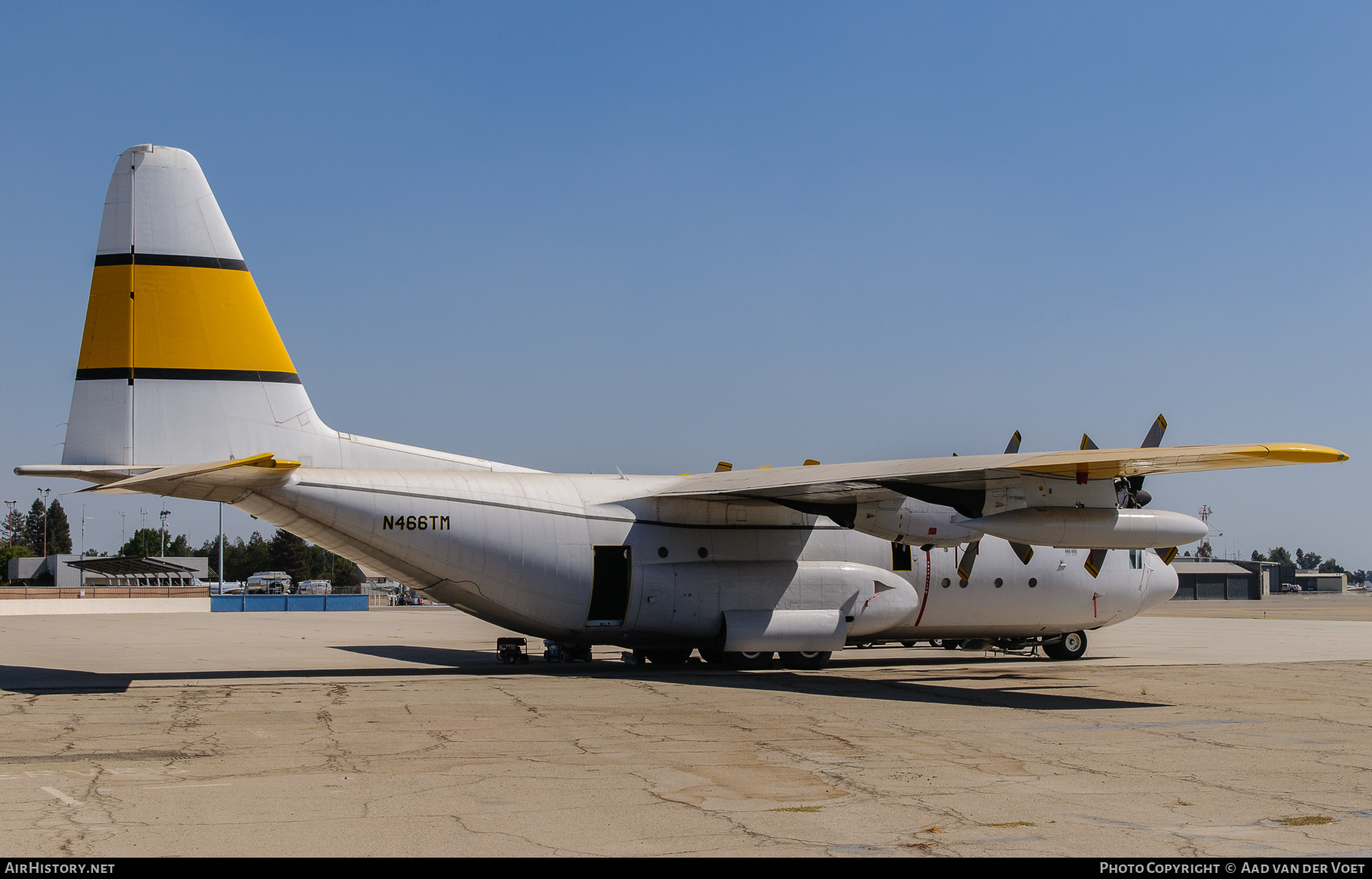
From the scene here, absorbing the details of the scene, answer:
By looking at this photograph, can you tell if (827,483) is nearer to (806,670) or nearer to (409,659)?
(806,670)

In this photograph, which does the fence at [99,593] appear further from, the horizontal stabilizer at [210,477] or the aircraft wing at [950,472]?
the aircraft wing at [950,472]

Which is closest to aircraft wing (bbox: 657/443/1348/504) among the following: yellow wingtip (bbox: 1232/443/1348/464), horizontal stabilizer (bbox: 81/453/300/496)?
yellow wingtip (bbox: 1232/443/1348/464)

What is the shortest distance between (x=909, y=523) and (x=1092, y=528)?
3151 millimetres

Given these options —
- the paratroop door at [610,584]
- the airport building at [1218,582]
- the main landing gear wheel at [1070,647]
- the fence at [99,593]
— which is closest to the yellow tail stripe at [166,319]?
the paratroop door at [610,584]

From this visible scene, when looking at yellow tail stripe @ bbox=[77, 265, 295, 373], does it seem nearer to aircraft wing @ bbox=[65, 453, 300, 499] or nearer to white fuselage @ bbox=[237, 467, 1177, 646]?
aircraft wing @ bbox=[65, 453, 300, 499]

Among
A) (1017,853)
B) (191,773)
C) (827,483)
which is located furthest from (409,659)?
(1017,853)

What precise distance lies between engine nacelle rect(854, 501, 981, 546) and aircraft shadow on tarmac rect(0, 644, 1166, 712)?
2588 millimetres

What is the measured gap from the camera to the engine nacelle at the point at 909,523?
62.5 feet

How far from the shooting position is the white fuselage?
1847 cm

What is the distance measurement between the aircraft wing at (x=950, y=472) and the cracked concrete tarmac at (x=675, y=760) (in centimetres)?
330

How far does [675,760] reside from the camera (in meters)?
10.8

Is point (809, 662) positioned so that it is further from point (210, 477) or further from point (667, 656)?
point (210, 477)

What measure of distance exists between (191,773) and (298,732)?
105 inches

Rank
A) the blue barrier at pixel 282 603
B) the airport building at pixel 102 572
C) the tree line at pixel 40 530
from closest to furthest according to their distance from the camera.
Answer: the blue barrier at pixel 282 603, the airport building at pixel 102 572, the tree line at pixel 40 530
